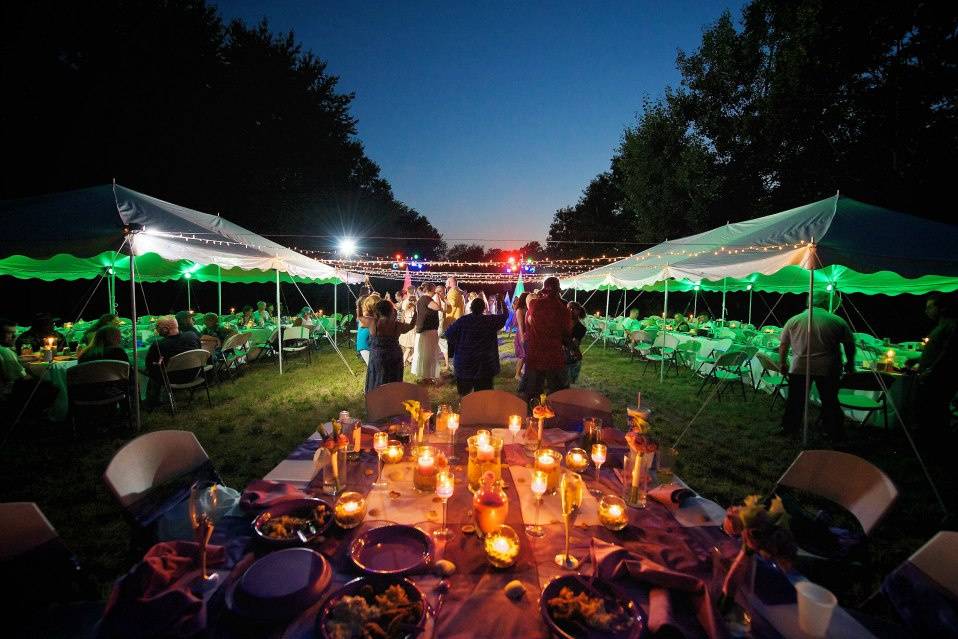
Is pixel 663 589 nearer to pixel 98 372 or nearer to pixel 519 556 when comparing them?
pixel 519 556

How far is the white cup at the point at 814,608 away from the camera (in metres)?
1.09

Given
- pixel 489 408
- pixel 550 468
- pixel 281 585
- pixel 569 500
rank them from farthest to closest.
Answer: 1. pixel 489 408
2. pixel 550 468
3. pixel 569 500
4. pixel 281 585

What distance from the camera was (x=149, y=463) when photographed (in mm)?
2230

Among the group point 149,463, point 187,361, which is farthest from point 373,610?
point 187,361

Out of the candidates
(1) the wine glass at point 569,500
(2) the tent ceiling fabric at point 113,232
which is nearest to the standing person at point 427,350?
(2) the tent ceiling fabric at point 113,232

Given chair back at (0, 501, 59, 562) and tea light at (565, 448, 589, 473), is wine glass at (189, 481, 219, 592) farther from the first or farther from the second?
tea light at (565, 448, 589, 473)

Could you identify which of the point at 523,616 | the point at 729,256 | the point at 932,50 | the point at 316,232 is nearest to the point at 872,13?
the point at 932,50

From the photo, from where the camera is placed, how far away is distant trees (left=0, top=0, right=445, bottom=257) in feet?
32.6

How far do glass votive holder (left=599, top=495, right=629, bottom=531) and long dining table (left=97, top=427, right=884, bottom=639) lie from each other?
1.4 inches

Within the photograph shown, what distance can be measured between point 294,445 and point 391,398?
2.18 m

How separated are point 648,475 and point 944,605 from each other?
98 cm

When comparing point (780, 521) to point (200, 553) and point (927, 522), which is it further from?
point (927, 522)

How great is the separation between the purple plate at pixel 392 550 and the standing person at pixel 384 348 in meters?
3.56

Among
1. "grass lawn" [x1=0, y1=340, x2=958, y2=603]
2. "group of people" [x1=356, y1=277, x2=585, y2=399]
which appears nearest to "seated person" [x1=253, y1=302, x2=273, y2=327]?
"grass lawn" [x1=0, y1=340, x2=958, y2=603]
